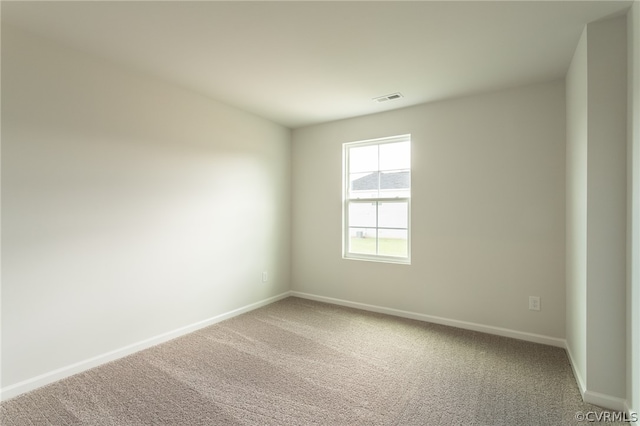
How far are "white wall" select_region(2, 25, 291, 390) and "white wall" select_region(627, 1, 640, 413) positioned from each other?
335 cm

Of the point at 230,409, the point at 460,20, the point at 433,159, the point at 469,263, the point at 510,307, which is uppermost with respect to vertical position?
the point at 460,20

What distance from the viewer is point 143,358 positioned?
8.21 feet

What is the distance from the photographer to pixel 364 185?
3.90m

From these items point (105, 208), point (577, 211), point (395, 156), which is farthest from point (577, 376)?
point (105, 208)

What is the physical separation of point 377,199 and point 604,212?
2.18 meters

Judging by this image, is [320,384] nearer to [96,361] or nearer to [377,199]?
[96,361]

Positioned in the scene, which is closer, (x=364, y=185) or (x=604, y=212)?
(x=604, y=212)

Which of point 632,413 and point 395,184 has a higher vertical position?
point 395,184

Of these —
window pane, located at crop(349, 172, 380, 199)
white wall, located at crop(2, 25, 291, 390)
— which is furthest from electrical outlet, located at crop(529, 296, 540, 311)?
white wall, located at crop(2, 25, 291, 390)

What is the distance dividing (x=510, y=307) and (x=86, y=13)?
409 centimetres

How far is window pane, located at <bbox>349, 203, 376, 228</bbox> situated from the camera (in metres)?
3.83

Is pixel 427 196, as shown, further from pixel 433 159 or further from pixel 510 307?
pixel 510 307

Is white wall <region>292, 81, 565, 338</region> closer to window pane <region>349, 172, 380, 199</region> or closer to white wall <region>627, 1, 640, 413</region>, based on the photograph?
window pane <region>349, 172, 380, 199</region>

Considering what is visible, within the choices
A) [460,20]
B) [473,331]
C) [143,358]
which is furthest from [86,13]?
[473,331]
